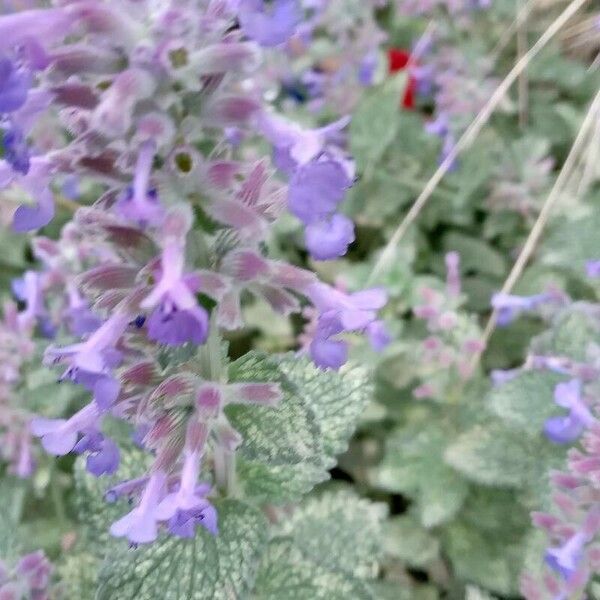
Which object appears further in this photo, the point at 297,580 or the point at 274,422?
the point at 297,580

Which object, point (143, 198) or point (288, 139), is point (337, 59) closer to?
point (288, 139)

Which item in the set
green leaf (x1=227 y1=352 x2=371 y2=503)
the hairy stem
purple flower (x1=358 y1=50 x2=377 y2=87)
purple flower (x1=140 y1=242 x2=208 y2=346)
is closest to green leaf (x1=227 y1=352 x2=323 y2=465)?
green leaf (x1=227 y1=352 x2=371 y2=503)

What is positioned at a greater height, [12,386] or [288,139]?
[288,139]

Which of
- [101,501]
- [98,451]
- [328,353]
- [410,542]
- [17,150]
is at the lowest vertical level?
[410,542]

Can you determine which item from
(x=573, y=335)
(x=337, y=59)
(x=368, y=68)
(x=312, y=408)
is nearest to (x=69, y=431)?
(x=312, y=408)

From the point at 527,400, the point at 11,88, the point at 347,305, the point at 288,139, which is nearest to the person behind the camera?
the point at 11,88

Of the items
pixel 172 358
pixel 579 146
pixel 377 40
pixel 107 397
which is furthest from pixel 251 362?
pixel 377 40

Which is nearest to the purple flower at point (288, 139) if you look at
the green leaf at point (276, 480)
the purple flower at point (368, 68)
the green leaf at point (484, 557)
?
the green leaf at point (276, 480)
